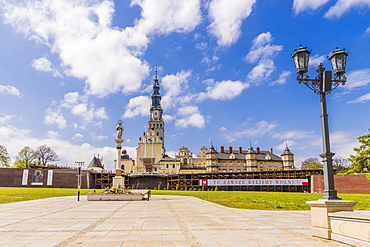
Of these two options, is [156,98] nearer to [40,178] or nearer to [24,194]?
[40,178]

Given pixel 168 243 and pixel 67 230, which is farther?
pixel 67 230

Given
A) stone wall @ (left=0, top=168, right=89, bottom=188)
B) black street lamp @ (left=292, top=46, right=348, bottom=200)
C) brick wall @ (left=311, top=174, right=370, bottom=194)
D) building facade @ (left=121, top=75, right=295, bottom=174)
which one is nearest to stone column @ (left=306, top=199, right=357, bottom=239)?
black street lamp @ (left=292, top=46, right=348, bottom=200)

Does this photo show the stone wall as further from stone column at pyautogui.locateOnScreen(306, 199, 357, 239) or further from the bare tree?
stone column at pyautogui.locateOnScreen(306, 199, 357, 239)

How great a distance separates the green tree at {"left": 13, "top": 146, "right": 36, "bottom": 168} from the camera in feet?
266

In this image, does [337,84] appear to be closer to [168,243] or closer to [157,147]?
[168,243]

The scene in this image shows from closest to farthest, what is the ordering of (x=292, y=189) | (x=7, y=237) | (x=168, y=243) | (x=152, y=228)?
(x=168, y=243)
(x=7, y=237)
(x=152, y=228)
(x=292, y=189)

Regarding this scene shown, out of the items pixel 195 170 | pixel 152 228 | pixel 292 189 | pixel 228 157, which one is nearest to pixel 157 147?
pixel 195 170

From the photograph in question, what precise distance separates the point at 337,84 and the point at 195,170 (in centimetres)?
8055

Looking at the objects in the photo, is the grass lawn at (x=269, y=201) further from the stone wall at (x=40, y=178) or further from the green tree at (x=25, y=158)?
the green tree at (x=25, y=158)

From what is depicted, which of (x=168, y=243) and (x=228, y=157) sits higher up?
(x=228, y=157)

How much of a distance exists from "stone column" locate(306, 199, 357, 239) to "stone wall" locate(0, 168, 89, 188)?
230ft

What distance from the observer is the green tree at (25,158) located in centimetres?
8106

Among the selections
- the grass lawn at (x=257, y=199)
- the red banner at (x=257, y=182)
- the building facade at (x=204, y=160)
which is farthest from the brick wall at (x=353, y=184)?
the building facade at (x=204, y=160)

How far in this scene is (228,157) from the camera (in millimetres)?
93875
